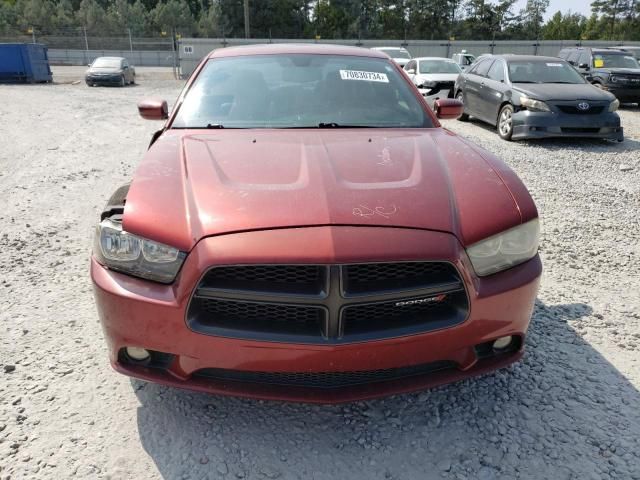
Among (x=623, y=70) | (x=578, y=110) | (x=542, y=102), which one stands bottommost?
(x=578, y=110)

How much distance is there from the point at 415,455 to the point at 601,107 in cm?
869

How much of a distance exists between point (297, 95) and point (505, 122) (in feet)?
23.4

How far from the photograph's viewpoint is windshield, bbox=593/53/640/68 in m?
14.2

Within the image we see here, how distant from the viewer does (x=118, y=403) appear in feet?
7.48

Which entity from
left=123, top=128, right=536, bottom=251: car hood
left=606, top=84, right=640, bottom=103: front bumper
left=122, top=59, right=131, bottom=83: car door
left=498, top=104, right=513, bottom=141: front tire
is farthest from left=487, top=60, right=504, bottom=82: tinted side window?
left=122, top=59, right=131, bottom=83: car door

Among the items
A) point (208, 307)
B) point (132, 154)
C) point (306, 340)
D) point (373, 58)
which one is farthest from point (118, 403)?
point (132, 154)

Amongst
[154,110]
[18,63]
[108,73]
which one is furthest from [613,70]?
[18,63]

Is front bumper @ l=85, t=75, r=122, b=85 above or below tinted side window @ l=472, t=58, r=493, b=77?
below

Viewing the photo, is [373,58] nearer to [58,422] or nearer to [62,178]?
[58,422]

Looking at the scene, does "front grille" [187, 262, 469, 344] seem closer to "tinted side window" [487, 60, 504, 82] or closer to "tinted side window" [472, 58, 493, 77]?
"tinted side window" [487, 60, 504, 82]

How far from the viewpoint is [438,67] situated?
48.4 ft

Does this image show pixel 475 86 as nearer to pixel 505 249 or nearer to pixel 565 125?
pixel 565 125

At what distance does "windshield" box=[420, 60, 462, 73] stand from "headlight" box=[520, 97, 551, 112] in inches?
242

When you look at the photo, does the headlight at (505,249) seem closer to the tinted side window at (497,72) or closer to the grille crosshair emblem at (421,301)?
the grille crosshair emblem at (421,301)
